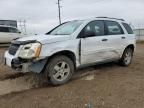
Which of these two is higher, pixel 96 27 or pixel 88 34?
pixel 96 27

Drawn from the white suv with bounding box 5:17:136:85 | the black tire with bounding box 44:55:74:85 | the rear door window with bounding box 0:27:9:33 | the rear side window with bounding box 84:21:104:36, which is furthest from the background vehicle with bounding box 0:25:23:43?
the black tire with bounding box 44:55:74:85

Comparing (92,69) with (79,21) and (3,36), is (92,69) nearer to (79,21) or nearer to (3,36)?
(79,21)

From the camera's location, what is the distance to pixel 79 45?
22.6 feet

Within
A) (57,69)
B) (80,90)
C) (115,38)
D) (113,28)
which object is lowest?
(80,90)

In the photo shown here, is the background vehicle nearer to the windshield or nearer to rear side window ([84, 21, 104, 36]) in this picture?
the windshield

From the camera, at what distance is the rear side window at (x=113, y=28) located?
8.00m

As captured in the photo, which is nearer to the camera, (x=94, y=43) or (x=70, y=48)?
(x=70, y=48)

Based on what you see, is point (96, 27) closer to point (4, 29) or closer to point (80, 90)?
point (80, 90)

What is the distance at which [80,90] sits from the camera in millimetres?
5980

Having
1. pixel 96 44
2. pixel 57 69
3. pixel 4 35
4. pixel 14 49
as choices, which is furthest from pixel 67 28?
pixel 4 35

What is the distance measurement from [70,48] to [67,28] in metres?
1.06

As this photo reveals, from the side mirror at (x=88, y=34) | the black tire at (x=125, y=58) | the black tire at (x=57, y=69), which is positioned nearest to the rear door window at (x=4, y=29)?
the black tire at (x=125, y=58)

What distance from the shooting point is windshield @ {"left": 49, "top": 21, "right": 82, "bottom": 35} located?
7141 millimetres

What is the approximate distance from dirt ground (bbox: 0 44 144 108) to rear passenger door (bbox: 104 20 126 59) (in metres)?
0.58
